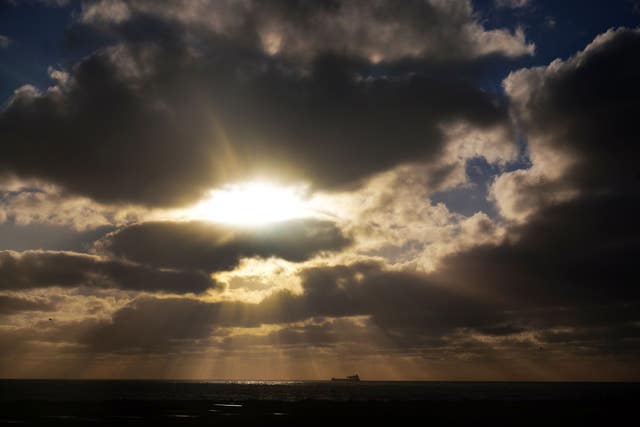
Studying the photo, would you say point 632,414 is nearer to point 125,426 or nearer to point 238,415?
point 238,415

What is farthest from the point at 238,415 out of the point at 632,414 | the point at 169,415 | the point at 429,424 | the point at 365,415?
the point at 632,414

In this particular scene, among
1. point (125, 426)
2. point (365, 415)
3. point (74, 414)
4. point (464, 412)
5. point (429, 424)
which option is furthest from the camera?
point (464, 412)

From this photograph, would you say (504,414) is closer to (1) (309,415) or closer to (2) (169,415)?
(1) (309,415)

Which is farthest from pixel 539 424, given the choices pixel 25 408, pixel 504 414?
pixel 25 408

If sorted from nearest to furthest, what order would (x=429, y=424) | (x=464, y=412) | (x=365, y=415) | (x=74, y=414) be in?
(x=429, y=424), (x=74, y=414), (x=365, y=415), (x=464, y=412)

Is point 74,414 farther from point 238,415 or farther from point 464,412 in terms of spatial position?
point 464,412

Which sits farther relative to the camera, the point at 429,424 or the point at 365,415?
the point at 365,415

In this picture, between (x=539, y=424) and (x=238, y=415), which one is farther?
(x=238, y=415)

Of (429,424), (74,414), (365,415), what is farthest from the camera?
(365,415)

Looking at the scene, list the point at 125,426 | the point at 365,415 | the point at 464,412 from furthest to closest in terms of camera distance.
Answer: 1. the point at 464,412
2. the point at 365,415
3. the point at 125,426
